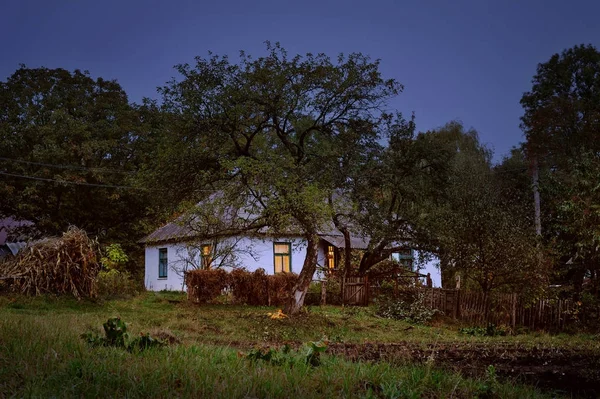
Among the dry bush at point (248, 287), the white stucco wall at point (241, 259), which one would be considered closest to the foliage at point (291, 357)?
the dry bush at point (248, 287)

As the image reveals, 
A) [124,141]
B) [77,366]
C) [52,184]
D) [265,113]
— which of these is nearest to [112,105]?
[124,141]

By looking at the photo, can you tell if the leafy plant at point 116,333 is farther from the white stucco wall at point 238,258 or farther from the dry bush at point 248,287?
the white stucco wall at point 238,258

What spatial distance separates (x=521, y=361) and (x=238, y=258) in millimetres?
20553

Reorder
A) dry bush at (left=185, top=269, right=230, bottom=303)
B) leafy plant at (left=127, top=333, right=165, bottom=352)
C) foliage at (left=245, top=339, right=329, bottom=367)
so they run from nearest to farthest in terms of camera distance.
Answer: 1. foliage at (left=245, top=339, right=329, bottom=367)
2. leafy plant at (left=127, top=333, right=165, bottom=352)
3. dry bush at (left=185, top=269, right=230, bottom=303)

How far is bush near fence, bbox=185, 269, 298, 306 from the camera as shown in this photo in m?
22.2

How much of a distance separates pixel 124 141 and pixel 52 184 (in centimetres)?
482

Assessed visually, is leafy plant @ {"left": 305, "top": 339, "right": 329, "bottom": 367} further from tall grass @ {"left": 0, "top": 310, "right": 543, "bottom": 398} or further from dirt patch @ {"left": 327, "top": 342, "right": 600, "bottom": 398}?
dirt patch @ {"left": 327, "top": 342, "right": 600, "bottom": 398}

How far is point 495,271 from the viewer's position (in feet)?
62.1

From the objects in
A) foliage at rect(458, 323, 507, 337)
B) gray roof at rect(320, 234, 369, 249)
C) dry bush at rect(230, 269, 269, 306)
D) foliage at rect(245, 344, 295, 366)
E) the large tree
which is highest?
the large tree

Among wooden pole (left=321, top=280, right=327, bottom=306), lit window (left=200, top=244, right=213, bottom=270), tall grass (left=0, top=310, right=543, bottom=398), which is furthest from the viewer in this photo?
lit window (left=200, top=244, right=213, bottom=270)

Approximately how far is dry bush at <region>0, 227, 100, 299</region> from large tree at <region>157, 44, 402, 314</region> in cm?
412

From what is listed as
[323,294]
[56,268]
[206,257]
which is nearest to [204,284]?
[206,257]

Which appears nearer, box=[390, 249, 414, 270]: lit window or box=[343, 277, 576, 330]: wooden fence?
box=[343, 277, 576, 330]: wooden fence

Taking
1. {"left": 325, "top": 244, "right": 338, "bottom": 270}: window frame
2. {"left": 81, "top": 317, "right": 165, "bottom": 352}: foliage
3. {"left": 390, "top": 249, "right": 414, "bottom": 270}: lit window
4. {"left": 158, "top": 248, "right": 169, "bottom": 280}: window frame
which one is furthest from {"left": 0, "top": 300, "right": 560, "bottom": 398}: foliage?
{"left": 325, "top": 244, "right": 338, "bottom": 270}: window frame
